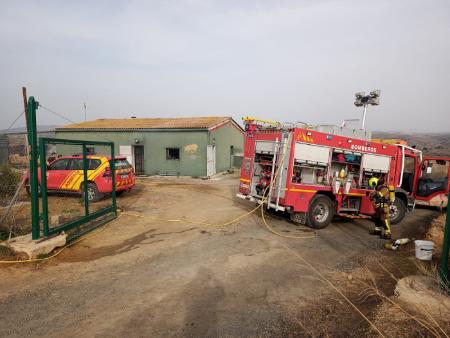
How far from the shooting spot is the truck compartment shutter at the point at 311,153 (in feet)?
25.0

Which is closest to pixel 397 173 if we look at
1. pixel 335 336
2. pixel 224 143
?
pixel 335 336

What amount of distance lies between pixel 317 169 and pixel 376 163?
217 centimetres

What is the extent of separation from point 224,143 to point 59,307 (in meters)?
18.3

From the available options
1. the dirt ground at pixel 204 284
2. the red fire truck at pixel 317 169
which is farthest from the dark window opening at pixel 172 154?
the dirt ground at pixel 204 284

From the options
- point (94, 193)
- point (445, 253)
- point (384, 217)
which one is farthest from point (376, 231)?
point (94, 193)

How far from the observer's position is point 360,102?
37.6ft

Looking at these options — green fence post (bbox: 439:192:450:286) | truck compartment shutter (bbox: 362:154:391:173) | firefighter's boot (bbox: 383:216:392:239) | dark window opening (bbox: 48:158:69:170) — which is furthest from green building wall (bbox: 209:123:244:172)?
green fence post (bbox: 439:192:450:286)

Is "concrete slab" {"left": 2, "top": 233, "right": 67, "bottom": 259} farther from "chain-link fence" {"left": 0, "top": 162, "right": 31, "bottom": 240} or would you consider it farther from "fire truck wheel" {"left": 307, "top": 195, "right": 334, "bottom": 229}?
"fire truck wheel" {"left": 307, "top": 195, "right": 334, "bottom": 229}

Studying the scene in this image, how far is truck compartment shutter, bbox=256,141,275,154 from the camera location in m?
8.27

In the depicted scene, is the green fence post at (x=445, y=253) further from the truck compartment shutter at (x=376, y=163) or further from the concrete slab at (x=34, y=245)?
the concrete slab at (x=34, y=245)

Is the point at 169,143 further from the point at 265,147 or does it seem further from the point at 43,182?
the point at 43,182

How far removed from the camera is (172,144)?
1938 centimetres

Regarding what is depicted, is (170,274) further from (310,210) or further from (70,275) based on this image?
(310,210)

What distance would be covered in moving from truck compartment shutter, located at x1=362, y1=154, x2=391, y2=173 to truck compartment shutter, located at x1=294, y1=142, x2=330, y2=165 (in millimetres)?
1470
